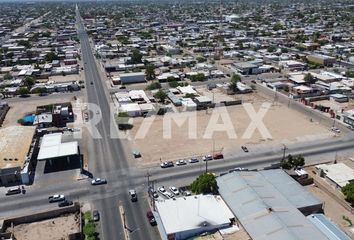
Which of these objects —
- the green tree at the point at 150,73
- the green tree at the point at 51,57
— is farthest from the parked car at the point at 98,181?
the green tree at the point at 51,57

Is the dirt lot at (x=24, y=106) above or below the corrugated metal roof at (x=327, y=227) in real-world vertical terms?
below

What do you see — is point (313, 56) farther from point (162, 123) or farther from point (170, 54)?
point (162, 123)

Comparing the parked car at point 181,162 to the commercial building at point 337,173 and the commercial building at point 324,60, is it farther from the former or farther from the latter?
the commercial building at point 324,60

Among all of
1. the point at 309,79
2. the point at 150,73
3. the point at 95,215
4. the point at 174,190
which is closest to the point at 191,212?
the point at 174,190

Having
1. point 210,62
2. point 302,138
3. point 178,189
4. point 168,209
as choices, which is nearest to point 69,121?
point 178,189

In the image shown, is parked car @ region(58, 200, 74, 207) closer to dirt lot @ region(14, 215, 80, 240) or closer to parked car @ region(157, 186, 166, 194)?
dirt lot @ region(14, 215, 80, 240)

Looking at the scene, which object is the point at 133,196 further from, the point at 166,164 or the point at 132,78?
the point at 132,78
